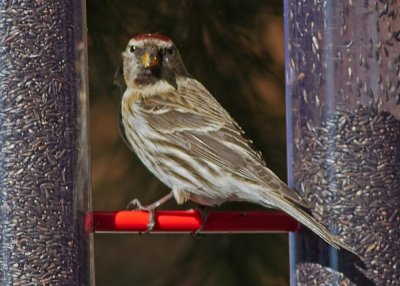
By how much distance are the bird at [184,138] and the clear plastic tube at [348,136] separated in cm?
9

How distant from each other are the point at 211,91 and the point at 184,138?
0.97ft

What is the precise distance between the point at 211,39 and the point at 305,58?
549 millimetres

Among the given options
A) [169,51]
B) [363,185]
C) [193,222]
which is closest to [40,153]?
[193,222]

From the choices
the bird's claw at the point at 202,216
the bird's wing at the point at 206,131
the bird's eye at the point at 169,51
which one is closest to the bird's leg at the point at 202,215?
the bird's claw at the point at 202,216

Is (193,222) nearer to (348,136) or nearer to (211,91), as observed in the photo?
(348,136)

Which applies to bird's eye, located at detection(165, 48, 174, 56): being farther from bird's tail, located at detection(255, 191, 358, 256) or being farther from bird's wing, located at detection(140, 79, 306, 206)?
bird's tail, located at detection(255, 191, 358, 256)

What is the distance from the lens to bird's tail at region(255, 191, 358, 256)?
483 centimetres

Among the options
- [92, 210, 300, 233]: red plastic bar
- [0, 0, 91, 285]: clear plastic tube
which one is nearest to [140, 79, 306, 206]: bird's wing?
[92, 210, 300, 233]: red plastic bar

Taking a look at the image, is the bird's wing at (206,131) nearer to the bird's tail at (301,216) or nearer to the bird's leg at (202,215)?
the bird's tail at (301,216)

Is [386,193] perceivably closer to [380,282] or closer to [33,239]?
[380,282]

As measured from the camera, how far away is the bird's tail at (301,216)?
483 cm

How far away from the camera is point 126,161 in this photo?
19.0 feet

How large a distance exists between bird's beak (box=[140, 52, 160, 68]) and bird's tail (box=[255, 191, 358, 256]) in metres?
0.75

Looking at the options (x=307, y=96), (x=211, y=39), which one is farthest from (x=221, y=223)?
(x=211, y=39)
